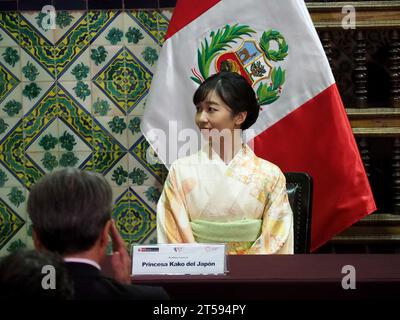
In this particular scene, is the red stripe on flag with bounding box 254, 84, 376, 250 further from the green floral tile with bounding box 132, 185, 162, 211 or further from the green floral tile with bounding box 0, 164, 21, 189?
the green floral tile with bounding box 0, 164, 21, 189

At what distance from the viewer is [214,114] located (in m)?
2.71

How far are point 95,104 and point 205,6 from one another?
635 millimetres

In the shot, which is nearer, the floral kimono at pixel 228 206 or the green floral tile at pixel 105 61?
the floral kimono at pixel 228 206

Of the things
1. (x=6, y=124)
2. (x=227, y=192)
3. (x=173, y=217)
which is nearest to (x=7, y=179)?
(x=6, y=124)

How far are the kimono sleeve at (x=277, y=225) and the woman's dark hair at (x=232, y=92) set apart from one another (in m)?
0.27

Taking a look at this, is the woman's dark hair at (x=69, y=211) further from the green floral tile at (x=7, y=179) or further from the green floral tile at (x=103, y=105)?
the green floral tile at (x=103, y=105)

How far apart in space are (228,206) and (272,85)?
3.03 ft

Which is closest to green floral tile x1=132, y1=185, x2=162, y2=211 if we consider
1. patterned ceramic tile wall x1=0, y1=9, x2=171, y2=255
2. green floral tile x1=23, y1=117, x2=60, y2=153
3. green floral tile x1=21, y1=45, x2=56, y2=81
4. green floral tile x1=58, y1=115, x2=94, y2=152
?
patterned ceramic tile wall x1=0, y1=9, x2=171, y2=255

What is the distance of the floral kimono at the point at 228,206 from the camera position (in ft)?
8.75

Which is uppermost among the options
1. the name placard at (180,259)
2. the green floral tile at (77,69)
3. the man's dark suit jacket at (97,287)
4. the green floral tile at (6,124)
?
the green floral tile at (77,69)

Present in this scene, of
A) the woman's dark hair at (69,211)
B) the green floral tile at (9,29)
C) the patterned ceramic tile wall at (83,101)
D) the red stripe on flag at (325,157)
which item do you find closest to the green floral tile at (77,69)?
the patterned ceramic tile wall at (83,101)

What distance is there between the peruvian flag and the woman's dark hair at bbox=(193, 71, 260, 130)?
70cm

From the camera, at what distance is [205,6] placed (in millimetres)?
3543

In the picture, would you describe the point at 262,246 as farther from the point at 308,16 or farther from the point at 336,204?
the point at 308,16
